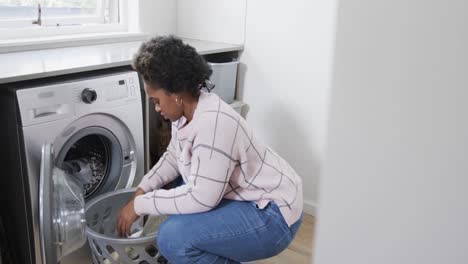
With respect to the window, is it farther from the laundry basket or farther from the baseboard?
the baseboard

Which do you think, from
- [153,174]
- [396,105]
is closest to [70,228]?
[153,174]

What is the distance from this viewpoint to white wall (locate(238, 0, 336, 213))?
2.50m

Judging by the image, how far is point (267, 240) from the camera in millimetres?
1557

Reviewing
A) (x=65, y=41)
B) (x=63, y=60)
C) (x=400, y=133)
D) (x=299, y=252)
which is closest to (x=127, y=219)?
(x=63, y=60)

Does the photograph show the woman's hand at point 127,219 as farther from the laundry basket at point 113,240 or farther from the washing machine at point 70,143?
the washing machine at point 70,143

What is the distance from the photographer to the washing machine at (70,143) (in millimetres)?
1637

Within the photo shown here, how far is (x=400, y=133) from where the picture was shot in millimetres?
516

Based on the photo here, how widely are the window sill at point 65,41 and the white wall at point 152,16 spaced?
8cm

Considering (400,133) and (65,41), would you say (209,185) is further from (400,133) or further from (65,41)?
(65,41)

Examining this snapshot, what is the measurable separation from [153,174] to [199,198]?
41 centimetres

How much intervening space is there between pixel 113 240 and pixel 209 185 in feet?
1.45

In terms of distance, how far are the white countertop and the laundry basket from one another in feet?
1.78

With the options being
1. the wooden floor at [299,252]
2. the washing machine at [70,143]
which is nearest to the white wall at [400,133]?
the washing machine at [70,143]

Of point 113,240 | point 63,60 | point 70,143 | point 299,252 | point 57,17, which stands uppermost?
point 57,17
